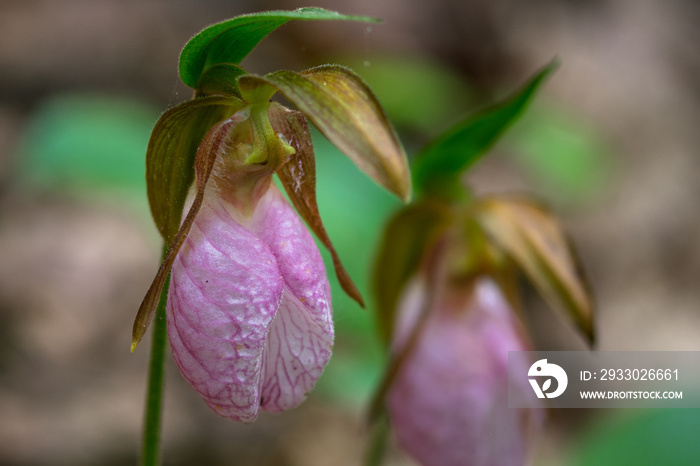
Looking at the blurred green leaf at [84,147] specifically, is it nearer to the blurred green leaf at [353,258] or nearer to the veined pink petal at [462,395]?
the blurred green leaf at [353,258]

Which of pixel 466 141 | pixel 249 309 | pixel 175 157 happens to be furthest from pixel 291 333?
pixel 466 141

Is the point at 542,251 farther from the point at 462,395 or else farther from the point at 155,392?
the point at 155,392

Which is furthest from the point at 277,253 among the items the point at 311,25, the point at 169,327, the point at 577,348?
the point at 311,25

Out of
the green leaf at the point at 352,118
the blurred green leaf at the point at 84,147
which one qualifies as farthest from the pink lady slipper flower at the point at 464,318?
the blurred green leaf at the point at 84,147

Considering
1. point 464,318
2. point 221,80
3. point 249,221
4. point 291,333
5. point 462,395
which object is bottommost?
point 462,395

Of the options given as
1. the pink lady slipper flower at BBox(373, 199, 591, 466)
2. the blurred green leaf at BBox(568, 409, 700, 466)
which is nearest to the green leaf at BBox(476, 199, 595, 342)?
the pink lady slipper flower at BBox(373, 199, 591, 466)

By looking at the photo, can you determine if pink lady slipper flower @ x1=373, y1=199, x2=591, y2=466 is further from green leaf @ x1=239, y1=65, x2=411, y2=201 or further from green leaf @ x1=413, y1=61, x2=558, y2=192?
green leaf @ x1=239, y1=65, x2=411, y2=201

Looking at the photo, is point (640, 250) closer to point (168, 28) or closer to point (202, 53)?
point (168, 28)

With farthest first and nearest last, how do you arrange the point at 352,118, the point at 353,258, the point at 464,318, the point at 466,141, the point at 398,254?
the point at 353,258
the point at 398,254
the point at 464,318
the point at 466,141
the point at 352,118
